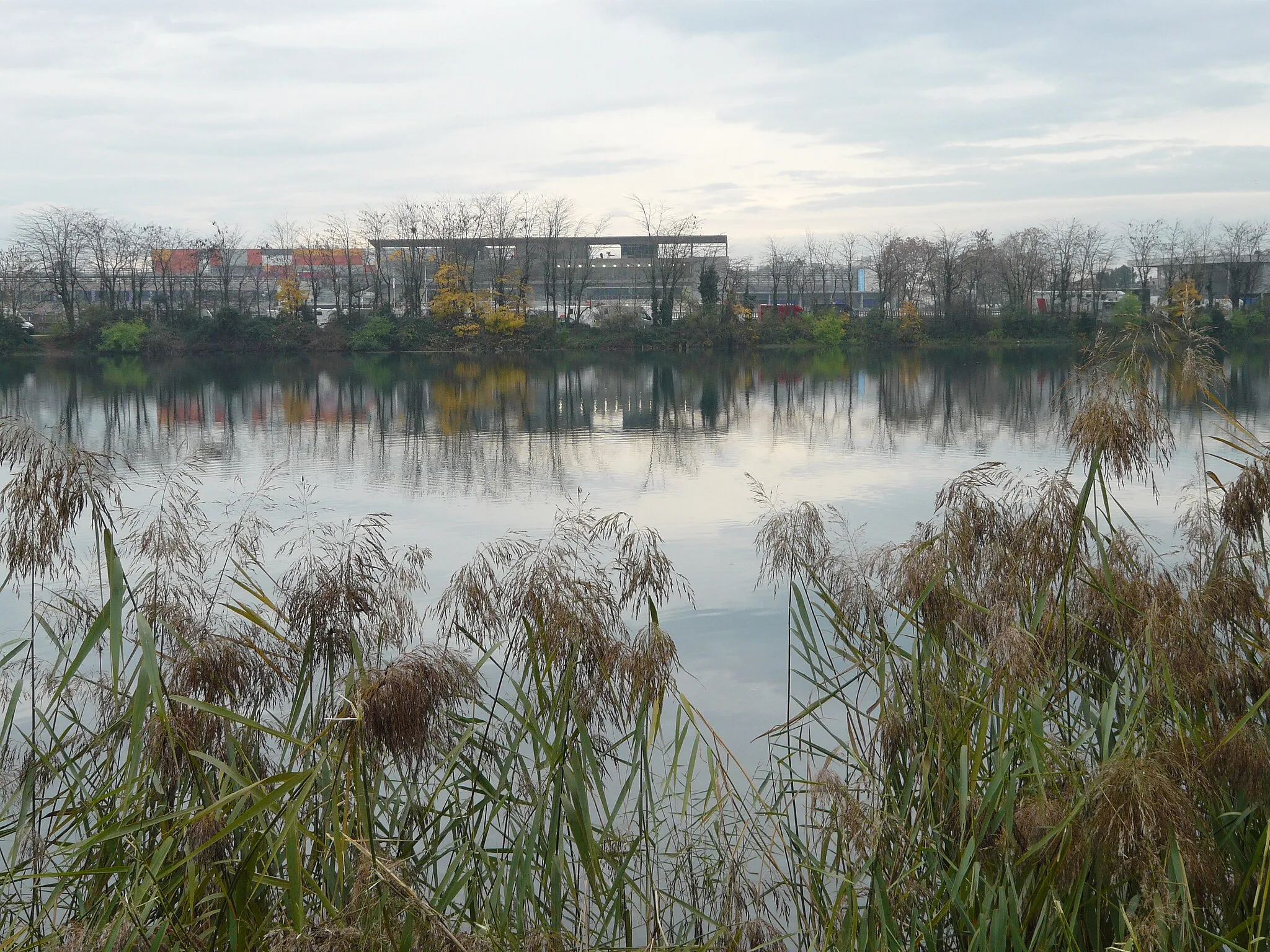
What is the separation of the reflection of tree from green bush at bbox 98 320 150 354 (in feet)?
16.3

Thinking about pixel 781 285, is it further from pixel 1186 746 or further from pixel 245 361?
pixel 1186 746

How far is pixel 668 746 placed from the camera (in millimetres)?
4504

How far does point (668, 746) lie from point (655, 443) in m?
14.6

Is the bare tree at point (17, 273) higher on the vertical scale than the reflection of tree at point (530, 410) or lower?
higher

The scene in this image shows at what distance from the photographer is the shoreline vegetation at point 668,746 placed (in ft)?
8.79

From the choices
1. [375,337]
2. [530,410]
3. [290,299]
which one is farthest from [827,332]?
[530,410]

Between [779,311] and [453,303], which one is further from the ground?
[453,303]

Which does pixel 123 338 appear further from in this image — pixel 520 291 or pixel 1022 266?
pixel 1022 266

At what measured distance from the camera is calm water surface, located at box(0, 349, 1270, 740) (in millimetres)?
9648

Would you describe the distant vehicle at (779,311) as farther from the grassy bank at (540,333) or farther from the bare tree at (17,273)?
the bare tree at (17,273)

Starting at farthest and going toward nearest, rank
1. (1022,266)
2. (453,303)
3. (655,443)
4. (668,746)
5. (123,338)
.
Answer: (1022,266), (453,303), (123,338), (655,443), (668,746)

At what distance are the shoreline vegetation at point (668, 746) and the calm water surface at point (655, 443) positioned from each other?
2.70 feet

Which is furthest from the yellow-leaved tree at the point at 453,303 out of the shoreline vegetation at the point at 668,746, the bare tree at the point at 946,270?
the shoreline vegetation at the point at 668,746

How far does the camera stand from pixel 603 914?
3365 millimetres
